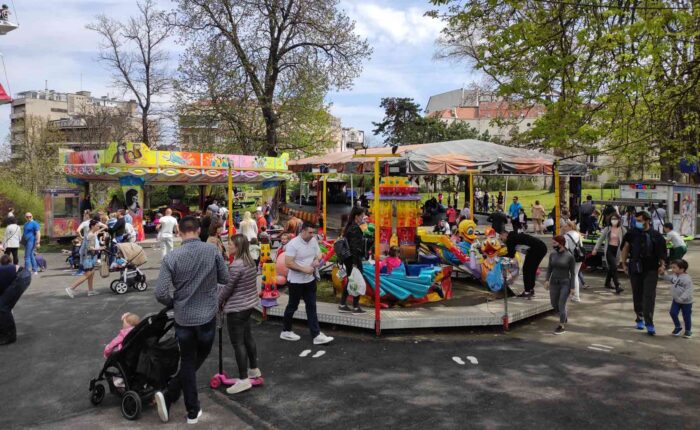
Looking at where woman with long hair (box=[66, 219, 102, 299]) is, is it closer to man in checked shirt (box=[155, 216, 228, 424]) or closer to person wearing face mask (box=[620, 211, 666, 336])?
man in checked shirt (box=[155, 216, 228, 424])

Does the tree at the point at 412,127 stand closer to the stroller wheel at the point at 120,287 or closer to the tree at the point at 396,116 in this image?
the tree at the point at 396,116

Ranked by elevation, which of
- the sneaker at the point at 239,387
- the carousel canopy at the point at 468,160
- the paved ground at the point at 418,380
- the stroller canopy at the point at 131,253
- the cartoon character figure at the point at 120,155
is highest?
the cartoon character figure at the point at 120,155

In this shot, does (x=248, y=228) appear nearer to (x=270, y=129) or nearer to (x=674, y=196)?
(x=674, y=196)

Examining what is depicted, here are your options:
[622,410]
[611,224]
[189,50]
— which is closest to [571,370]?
[622,410]

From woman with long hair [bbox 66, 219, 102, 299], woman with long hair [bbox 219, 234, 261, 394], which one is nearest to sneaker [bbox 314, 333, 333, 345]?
woman with long hair [bbox 219, 234, 261, 394]

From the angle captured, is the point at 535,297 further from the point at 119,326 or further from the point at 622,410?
the point at 119,326

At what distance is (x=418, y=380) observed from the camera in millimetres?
5930

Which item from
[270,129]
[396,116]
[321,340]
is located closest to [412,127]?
[396,116]

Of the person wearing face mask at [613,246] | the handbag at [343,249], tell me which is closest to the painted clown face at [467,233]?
the person wearing face mask at [613,246]

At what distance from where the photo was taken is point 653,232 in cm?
772

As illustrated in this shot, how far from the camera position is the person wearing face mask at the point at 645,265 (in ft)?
24.9

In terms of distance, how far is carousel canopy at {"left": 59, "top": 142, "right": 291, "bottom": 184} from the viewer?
765 inches

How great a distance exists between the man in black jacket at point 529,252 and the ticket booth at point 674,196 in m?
11.0

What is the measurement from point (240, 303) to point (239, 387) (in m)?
0.93
